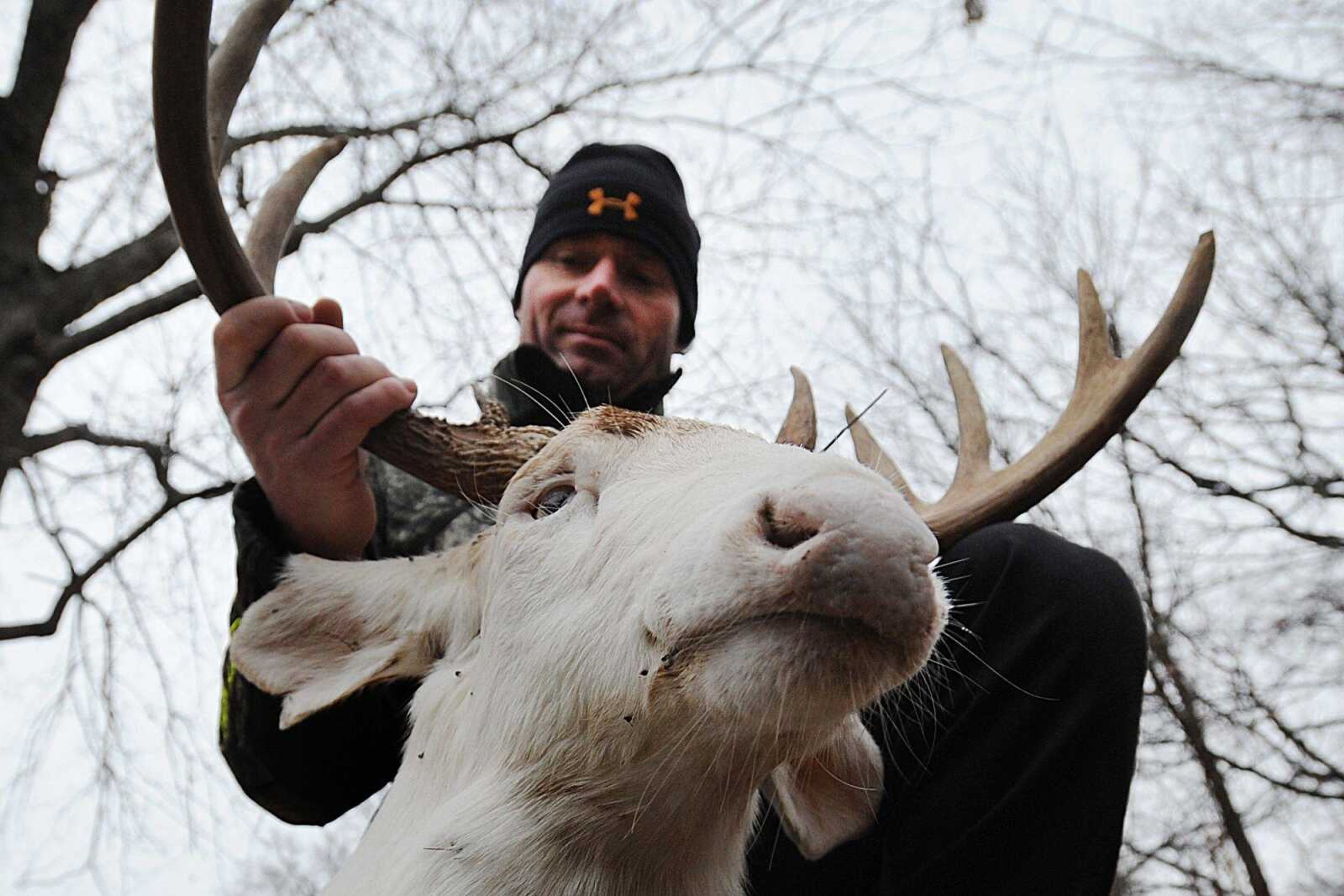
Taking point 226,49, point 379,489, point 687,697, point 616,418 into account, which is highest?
point 226,49

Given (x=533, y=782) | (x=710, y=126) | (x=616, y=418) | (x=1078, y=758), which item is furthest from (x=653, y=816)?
(x=710, y=126)

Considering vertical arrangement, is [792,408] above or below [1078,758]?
above

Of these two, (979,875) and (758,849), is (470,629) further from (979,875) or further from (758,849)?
(979,875)

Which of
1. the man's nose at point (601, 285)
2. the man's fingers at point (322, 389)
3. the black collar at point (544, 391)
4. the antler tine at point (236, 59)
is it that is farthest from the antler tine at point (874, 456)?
the antler tine at point (236, 59)

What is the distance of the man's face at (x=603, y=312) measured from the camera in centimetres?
350

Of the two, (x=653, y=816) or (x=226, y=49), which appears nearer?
(x=653, y=816)

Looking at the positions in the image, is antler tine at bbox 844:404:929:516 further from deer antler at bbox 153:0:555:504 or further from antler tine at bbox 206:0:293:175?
antler tine at bbox 206:0:293:175

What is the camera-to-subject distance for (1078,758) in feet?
6.99

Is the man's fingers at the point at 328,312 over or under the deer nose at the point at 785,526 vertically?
over

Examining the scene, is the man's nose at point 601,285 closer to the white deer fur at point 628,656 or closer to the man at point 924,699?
the man at point 924,699

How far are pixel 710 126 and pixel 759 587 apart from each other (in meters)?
6.49

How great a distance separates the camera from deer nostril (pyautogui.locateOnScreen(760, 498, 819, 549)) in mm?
1284

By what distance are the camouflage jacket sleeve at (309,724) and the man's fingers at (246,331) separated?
410 millimetres

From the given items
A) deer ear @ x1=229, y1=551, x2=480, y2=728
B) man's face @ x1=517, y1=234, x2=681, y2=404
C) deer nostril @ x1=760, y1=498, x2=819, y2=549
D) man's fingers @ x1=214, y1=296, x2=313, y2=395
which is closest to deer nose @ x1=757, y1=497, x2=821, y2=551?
deer nostril @ x1=760, y1=498, x2=819, y2=549
